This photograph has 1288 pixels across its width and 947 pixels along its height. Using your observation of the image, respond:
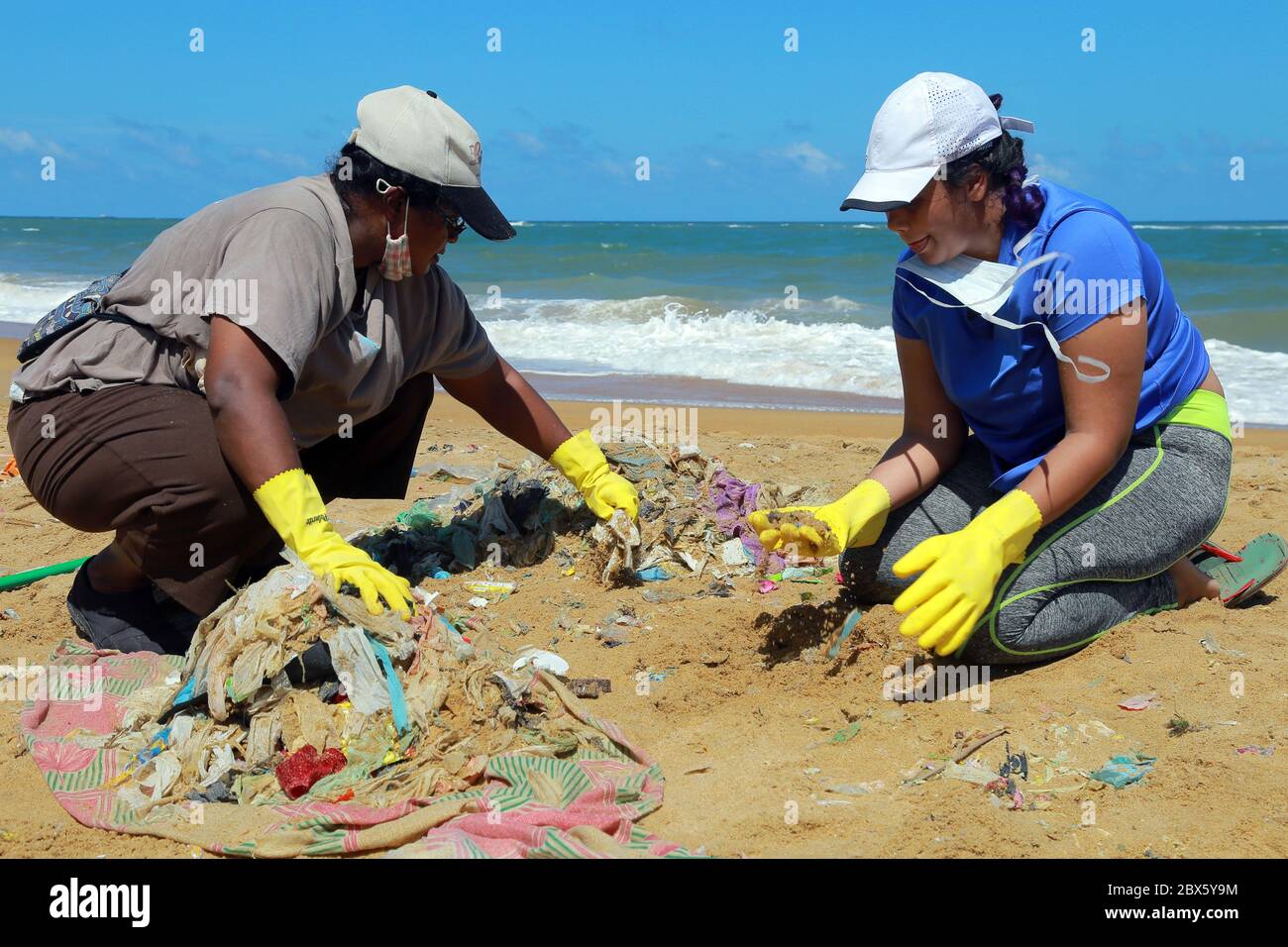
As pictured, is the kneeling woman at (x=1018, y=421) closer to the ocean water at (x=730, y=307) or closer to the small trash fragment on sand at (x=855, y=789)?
the small trash fragment on sand at (x=855, y=789)

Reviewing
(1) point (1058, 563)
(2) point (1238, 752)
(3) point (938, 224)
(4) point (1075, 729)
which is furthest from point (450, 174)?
(2) point (1238, 752)

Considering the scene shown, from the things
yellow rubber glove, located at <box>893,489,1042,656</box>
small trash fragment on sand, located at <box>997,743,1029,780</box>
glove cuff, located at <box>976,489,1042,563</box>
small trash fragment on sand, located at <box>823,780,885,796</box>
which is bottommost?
small trash fragment on sand, located at <box>823,780,885,796</box>

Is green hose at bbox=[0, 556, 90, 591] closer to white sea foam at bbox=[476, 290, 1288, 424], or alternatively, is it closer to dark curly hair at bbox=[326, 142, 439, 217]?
dark curly hair at bbox=[326, 142, 439, 217]

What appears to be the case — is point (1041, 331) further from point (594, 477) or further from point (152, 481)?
point (152, 481)

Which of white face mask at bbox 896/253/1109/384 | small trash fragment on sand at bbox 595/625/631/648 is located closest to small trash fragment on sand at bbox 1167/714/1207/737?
white face mask at bbox 896/253/1109/384

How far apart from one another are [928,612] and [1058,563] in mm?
436

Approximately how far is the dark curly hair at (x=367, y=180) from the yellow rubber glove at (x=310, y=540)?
75cm

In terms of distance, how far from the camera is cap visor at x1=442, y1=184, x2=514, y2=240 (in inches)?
116

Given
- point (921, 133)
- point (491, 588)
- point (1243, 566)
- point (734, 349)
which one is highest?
point (921, 133)

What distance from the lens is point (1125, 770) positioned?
232 centimetres

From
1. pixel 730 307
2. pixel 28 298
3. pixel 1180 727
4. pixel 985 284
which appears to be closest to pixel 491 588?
pixel 985 284

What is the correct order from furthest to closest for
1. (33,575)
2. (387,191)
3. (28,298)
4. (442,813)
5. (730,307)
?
(28,298) < (730,307) < (33,575) < (387,191) < (442,813)

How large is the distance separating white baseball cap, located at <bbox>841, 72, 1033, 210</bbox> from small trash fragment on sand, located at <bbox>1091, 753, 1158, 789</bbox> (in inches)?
50.8

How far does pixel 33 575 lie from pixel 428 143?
2082 millimetres
